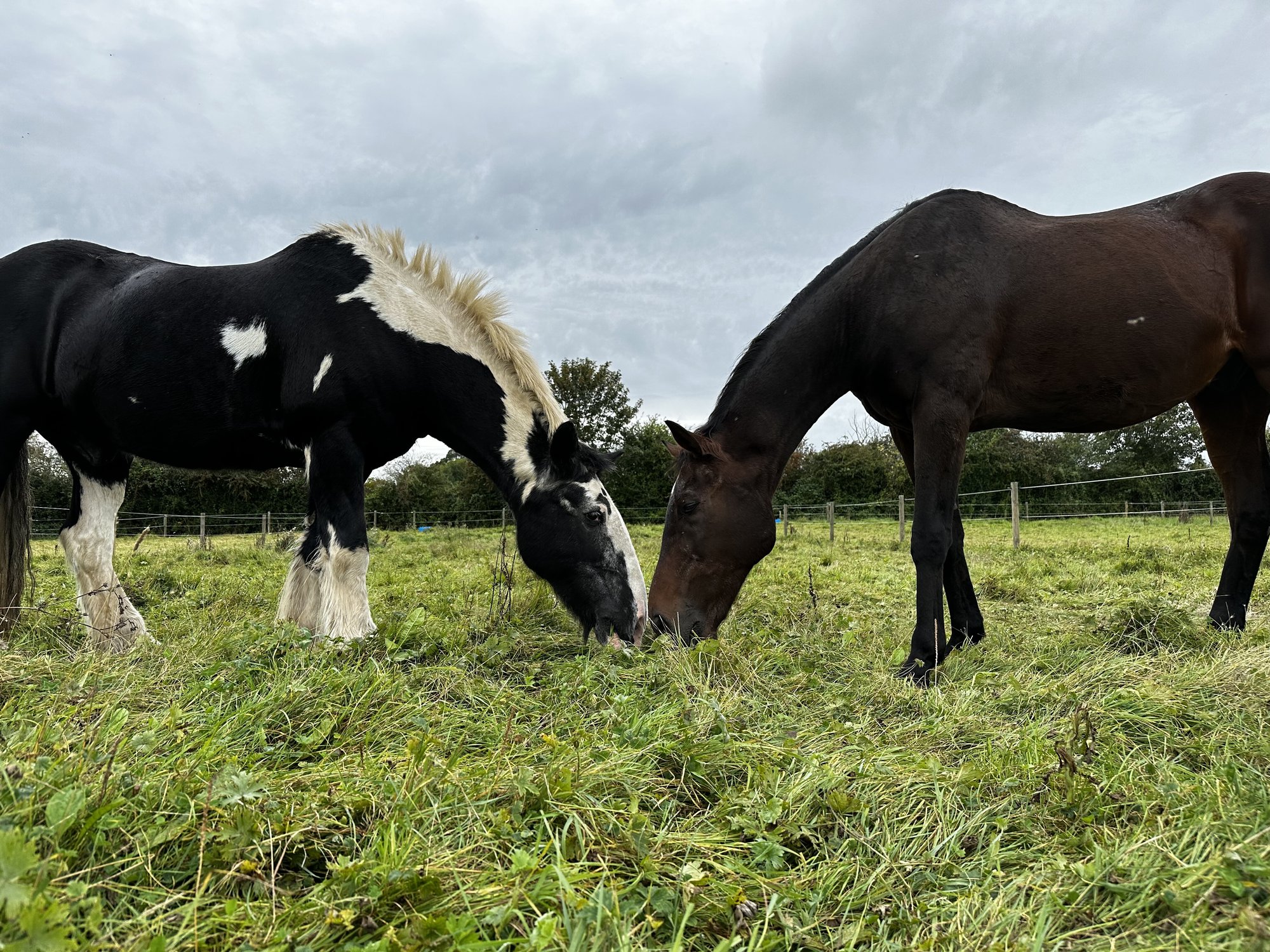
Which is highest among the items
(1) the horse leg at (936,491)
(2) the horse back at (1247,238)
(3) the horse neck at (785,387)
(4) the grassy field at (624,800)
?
(2) the horse back at (1247,238)

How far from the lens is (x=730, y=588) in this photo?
401 centimetres

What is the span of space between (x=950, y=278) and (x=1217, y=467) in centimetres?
249

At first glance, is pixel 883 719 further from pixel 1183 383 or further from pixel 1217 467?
pixel 1217 467

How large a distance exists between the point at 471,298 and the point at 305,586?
75.4 inches

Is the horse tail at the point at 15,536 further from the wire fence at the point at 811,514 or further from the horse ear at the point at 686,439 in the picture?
the wire fence at the point at 811,514

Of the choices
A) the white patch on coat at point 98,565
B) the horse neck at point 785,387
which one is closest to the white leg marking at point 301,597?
the white patch on coat at point 98,565

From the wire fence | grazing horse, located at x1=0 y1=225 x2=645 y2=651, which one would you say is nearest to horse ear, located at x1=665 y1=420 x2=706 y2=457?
grazing horse, located at x1=0 y1=225 x2=645 y2=651

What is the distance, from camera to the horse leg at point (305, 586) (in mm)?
3893

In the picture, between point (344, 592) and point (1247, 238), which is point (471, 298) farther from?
point (1247, 238)

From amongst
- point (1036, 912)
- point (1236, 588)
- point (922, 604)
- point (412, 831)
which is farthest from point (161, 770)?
point (1236, 588)

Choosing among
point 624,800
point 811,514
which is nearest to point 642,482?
point 811,514

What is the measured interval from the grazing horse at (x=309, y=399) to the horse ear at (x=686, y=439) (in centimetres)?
51

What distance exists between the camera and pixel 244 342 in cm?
393

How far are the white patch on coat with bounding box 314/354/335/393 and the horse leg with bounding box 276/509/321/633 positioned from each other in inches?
28.1
